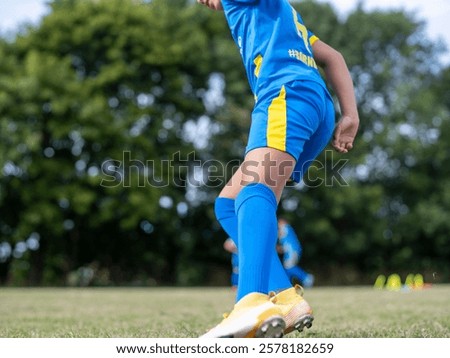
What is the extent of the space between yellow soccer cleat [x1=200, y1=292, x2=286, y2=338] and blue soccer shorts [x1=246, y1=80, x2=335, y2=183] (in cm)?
60

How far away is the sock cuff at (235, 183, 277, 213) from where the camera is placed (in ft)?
9.15

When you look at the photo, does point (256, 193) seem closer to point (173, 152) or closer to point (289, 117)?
point (289, 117)

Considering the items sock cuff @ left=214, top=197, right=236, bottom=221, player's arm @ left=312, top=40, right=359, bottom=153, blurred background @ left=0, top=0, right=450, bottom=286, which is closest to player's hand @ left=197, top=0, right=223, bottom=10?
player's arm @ left=312, top=40, right=359, bottom=153

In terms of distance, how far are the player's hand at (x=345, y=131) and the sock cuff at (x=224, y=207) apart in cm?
50

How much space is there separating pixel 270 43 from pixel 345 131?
19.5 inches

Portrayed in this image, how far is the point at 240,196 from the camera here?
9.29 feet

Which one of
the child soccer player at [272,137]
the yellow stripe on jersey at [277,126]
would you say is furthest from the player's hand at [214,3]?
the yellow stripe on jersey at [277,126]

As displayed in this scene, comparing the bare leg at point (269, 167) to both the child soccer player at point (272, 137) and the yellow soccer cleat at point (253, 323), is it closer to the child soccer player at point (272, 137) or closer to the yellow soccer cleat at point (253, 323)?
the child soccer player at point (272, 137)

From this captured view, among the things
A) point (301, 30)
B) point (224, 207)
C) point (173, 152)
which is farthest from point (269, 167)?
point (173, 152)

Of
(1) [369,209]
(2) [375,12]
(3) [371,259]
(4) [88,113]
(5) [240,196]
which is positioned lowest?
(3) [371,259]

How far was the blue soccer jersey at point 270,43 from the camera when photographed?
2883 mm
